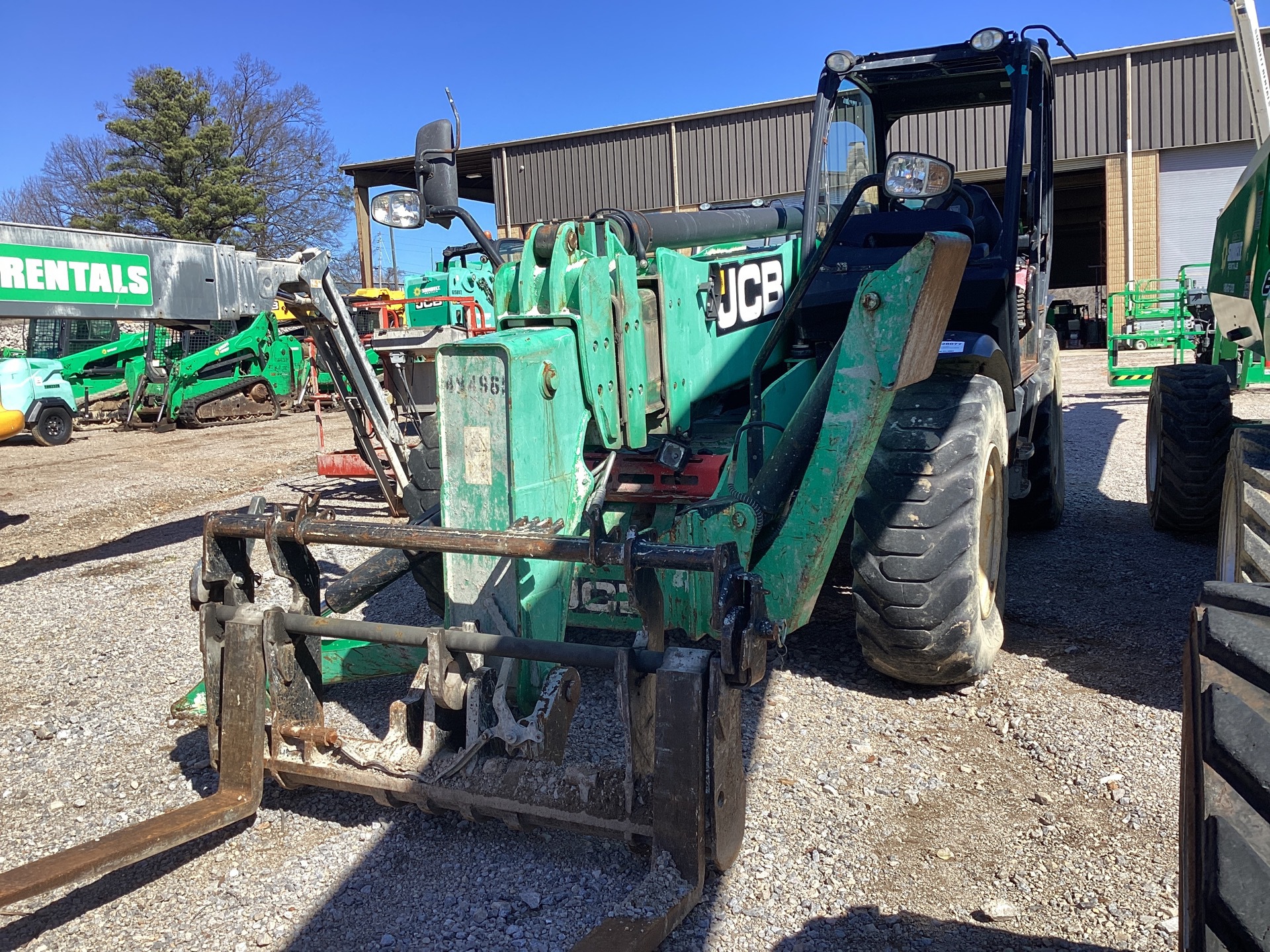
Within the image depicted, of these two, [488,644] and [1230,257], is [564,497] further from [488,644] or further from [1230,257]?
[1230,257]

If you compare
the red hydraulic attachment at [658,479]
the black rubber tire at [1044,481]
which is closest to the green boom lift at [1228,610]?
the black rubber tire at [1044,481]

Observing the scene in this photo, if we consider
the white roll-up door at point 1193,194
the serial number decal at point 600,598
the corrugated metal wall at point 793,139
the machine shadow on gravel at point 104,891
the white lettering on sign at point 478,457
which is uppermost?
the corrugated metal wall at point 793,139

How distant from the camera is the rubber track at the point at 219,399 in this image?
1730 cm

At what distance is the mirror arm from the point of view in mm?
3871

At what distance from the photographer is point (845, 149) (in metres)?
5.08

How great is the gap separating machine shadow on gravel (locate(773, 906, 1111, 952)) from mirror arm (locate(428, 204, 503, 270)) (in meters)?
2.56

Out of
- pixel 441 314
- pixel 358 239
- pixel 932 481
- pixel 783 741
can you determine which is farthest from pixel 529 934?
pixel 358 239

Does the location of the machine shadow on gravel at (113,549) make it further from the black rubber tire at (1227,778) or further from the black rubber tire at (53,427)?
the black rubber tire at (53,427)

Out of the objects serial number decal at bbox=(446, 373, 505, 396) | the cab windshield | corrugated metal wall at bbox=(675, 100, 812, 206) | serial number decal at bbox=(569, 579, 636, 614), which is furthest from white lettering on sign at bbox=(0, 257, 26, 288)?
corrugated metal wall at bbox=(675, 100, 812, 206)

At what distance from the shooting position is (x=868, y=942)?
99.7 inches

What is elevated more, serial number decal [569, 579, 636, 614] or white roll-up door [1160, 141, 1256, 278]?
white roll-up door [1160, 141, 1256, 278]

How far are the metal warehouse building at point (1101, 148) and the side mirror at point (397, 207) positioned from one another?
592 inches

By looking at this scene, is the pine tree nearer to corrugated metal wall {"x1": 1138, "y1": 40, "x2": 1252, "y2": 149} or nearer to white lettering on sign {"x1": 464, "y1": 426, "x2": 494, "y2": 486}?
corrugated metal wall {"x1": 1138, "y1": 40, "x2": 1252, "y2": 149}

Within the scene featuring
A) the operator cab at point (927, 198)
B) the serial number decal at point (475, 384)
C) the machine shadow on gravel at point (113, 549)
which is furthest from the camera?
the machine shadow on gravel at point (113, 549)
